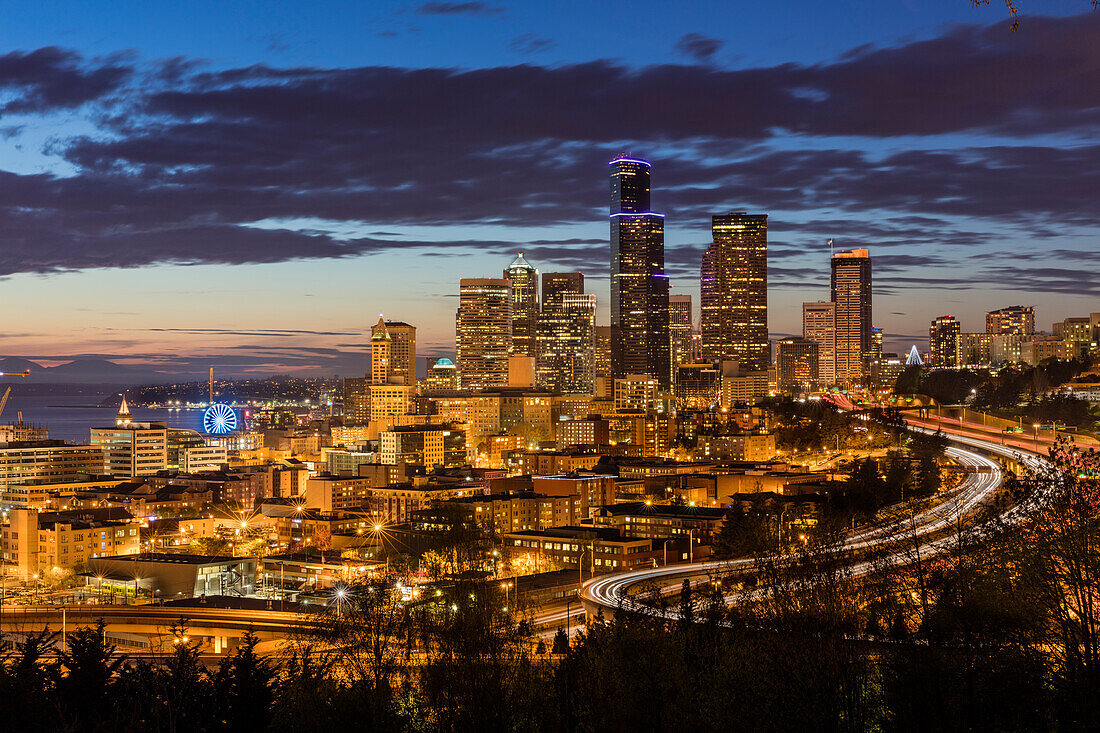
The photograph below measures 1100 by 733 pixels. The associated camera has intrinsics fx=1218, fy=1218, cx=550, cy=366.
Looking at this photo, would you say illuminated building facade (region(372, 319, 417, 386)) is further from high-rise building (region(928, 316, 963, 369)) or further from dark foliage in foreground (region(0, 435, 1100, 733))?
dark foliage in foreground (region(0, 435, 1100, 733))

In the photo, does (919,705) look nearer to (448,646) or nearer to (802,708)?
(802,708)

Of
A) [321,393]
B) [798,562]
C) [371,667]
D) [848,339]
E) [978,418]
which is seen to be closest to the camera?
[371,667]

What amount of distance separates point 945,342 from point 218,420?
79.5 m

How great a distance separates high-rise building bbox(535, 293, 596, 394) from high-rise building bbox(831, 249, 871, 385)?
46.5m

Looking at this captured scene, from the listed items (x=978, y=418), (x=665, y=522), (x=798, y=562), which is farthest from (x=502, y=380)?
(x=798, y=562)

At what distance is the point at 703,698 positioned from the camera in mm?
12148

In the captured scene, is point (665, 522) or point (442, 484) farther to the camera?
point (442, 484)

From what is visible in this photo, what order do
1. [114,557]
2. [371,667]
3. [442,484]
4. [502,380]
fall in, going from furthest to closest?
[502,380], [442,484], [114,557], [371,667]

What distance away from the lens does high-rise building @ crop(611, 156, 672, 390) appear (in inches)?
4825

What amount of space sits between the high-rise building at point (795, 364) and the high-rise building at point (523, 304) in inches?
1391

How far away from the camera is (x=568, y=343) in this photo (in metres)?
124

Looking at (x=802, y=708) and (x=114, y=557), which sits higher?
(x=802, y=708)

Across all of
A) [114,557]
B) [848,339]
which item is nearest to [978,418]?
[114,557]

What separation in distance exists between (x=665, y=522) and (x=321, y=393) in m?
→ 144
